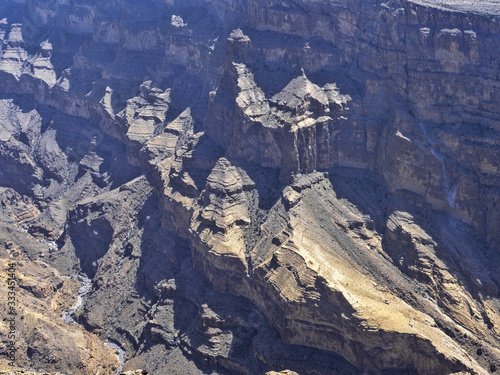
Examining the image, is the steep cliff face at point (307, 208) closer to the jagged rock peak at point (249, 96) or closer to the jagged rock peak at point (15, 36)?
the jagged rock peak at point (249, 96)

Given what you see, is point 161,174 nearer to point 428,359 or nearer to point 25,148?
point 25,148

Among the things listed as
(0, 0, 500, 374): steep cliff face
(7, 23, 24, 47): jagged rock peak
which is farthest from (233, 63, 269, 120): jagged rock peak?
(7, 23, 24, 47): jagged rock peak

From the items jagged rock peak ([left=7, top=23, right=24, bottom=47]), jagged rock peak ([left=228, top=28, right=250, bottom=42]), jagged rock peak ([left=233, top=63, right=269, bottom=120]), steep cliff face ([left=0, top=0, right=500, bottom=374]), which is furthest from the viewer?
jagged rock peak ([left=7, top=23, right=24, bottom=47])

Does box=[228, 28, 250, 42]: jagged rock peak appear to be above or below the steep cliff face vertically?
above

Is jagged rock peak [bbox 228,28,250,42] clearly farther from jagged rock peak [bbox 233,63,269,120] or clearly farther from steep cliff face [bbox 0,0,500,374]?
jagged rock peak [bbox 233,63,269,120]

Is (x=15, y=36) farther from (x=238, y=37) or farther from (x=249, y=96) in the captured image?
(x=249, y=96)

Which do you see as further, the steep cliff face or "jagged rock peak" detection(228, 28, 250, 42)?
"jagged rock peak" detection(228, 28, 250, 42)

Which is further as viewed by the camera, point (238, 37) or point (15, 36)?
point (15, 36)

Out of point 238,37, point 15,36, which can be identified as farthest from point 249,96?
point 15,36

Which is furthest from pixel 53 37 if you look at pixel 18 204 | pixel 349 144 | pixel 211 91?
pixel 349 144
